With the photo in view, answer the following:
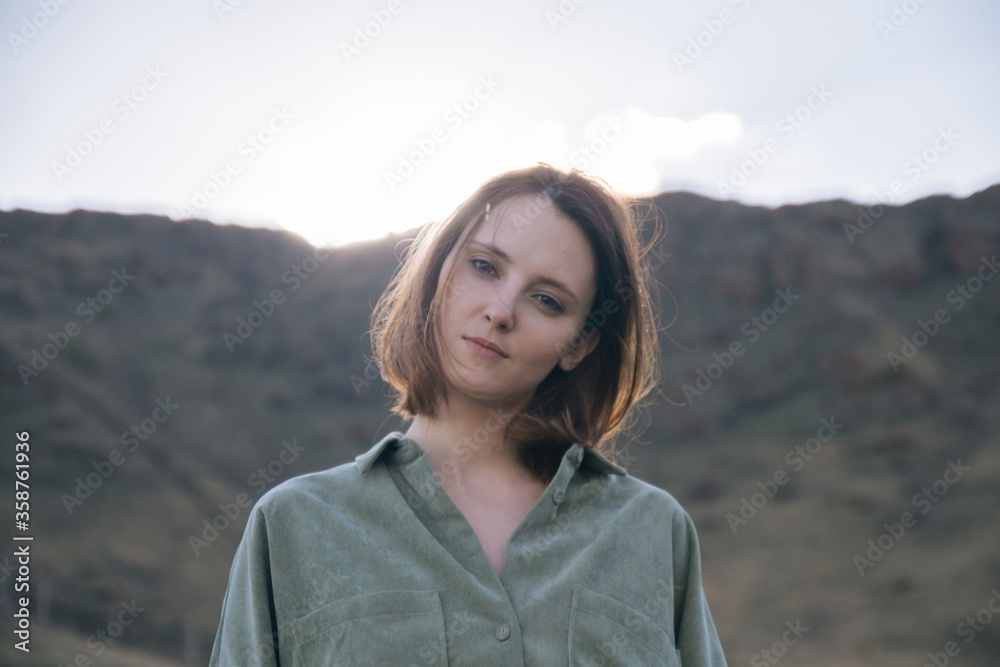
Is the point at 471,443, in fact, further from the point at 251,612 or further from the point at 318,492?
the point at 251,612

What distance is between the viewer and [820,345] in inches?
832

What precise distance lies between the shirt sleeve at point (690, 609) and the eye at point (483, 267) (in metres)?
0.65

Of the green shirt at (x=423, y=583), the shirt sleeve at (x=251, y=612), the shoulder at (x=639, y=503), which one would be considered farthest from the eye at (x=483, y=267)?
the shirt sleeve at (x=251, y=612)

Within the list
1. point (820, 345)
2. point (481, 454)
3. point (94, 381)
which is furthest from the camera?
point (820, 345)

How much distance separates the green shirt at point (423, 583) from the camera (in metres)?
1.34

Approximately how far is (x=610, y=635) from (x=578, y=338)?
24.5 inches

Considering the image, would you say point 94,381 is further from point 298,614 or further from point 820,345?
point 298,614

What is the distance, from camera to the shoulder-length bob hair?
5.49 feet

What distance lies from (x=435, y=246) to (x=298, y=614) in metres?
0.79

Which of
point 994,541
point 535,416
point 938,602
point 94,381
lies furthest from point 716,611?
point 94,381

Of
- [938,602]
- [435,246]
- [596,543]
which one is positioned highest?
[435,246]

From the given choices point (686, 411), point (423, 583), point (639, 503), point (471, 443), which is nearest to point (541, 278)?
point (471, 443)

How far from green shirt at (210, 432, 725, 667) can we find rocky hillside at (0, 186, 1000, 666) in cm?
955

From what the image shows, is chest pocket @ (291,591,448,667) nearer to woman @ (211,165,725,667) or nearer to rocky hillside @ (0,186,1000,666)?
woman @ (211,165,725,667)
